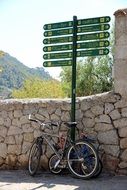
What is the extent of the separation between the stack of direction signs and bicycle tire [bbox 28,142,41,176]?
180cm

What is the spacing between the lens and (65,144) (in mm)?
7898

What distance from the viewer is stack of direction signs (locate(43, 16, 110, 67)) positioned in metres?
8.18

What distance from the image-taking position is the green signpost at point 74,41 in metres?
8.17

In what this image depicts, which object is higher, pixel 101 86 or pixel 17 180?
pixel 101 86

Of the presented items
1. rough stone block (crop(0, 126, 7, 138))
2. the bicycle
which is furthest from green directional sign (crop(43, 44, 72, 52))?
rough stone block (crop(0, 126, 7, 138))

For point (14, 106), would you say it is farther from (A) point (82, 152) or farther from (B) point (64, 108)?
(A) point (82, 152)

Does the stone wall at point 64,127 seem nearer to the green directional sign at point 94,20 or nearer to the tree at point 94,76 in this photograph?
the green directional sign at point 94,20

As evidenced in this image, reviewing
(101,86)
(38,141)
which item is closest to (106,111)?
(38,141)

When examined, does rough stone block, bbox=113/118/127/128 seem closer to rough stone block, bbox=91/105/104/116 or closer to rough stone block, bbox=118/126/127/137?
rough stone block, bbox=118/126/127/137

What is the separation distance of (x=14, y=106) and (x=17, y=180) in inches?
72.3

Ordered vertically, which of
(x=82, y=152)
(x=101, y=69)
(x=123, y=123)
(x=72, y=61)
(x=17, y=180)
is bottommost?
(x=17, y=180)

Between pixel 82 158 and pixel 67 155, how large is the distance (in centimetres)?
32

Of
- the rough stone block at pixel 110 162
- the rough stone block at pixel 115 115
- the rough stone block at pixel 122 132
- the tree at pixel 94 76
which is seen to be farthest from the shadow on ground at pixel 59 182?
the tree at pixel 94 76

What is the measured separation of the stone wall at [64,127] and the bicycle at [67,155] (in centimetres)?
27
